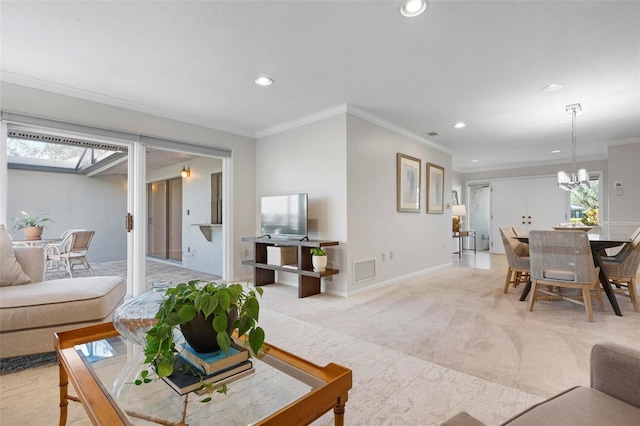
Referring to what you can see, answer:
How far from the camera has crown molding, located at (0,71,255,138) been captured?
2.91 meters

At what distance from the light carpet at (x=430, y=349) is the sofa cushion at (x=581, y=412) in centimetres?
67

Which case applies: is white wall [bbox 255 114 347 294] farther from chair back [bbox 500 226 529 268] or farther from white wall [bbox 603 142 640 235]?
white wall [bbox 603 142 640 235]

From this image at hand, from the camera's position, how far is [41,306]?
1930 mm

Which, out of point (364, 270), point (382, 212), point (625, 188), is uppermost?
point (625, 188)

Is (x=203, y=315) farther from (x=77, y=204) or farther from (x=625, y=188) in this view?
(x=625, y=188)

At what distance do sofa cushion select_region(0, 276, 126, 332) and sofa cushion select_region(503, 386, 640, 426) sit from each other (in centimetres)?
242

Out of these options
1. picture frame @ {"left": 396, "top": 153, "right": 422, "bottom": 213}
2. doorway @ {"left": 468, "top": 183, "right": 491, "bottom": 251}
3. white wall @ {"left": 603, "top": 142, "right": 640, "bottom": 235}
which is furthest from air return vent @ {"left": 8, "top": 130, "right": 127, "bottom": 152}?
doorway @ {"left": 468, "top": 183, "right": 491, "bottom": 251}

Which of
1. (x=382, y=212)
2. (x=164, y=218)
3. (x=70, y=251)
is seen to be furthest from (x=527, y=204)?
(x=70, y=251)

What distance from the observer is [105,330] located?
5.00 ft

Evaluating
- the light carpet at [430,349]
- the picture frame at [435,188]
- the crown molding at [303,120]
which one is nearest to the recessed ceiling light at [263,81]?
the crown molding at [303,120]

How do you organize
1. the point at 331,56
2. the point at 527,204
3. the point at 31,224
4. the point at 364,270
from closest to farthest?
the point at 331,56
the point at 31,224
the point at 364,270
the point at 527,204

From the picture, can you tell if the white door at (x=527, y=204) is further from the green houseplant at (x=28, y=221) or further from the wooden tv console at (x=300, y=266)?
the green houseplant at (x=28, y=221)

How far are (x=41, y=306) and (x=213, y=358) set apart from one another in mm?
1630

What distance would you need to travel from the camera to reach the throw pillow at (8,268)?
7.26 ft
